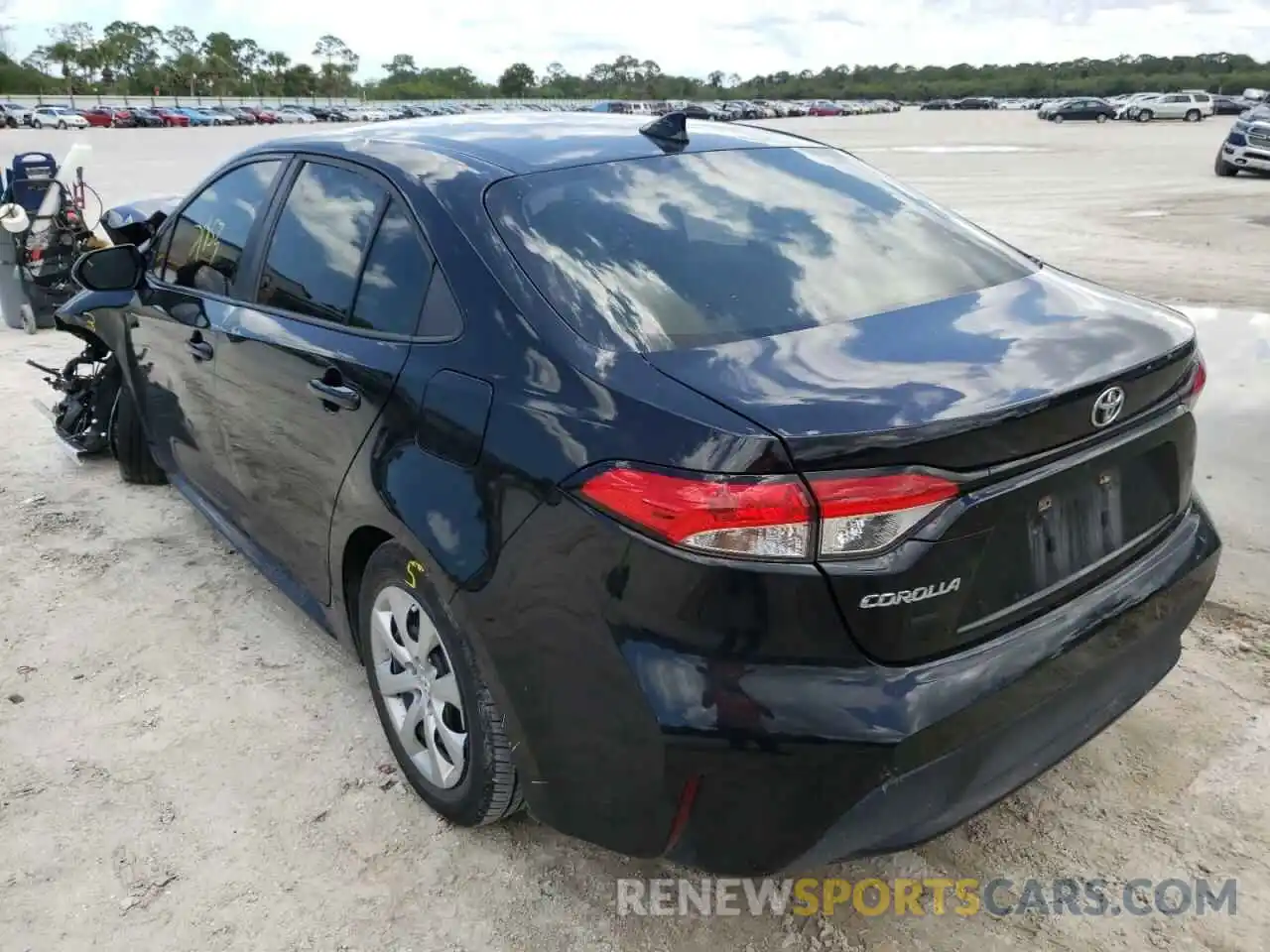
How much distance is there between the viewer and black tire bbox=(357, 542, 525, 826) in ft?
7.91

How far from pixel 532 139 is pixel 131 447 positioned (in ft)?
Result: 10.1

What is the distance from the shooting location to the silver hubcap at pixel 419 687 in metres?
2.58

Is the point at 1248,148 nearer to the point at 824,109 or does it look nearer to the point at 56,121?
the point at 56,121

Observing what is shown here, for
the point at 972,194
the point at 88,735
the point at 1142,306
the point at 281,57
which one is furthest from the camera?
the point at 281,57

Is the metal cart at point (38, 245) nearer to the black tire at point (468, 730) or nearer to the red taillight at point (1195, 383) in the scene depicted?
the black tire at point (468, 730)

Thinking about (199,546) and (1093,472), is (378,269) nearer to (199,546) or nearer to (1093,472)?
(1093,472)

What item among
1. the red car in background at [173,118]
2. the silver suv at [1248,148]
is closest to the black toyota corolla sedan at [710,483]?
the silver suv at [1248,148]

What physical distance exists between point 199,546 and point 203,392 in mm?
1103

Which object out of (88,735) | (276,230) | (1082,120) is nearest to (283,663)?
(88,735)

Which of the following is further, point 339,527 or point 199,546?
point 199,546

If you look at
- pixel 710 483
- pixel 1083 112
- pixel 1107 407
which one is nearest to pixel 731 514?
pixel 710 483

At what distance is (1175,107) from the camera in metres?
55.3

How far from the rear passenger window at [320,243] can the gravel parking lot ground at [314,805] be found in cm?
127

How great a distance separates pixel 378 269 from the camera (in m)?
2.74
